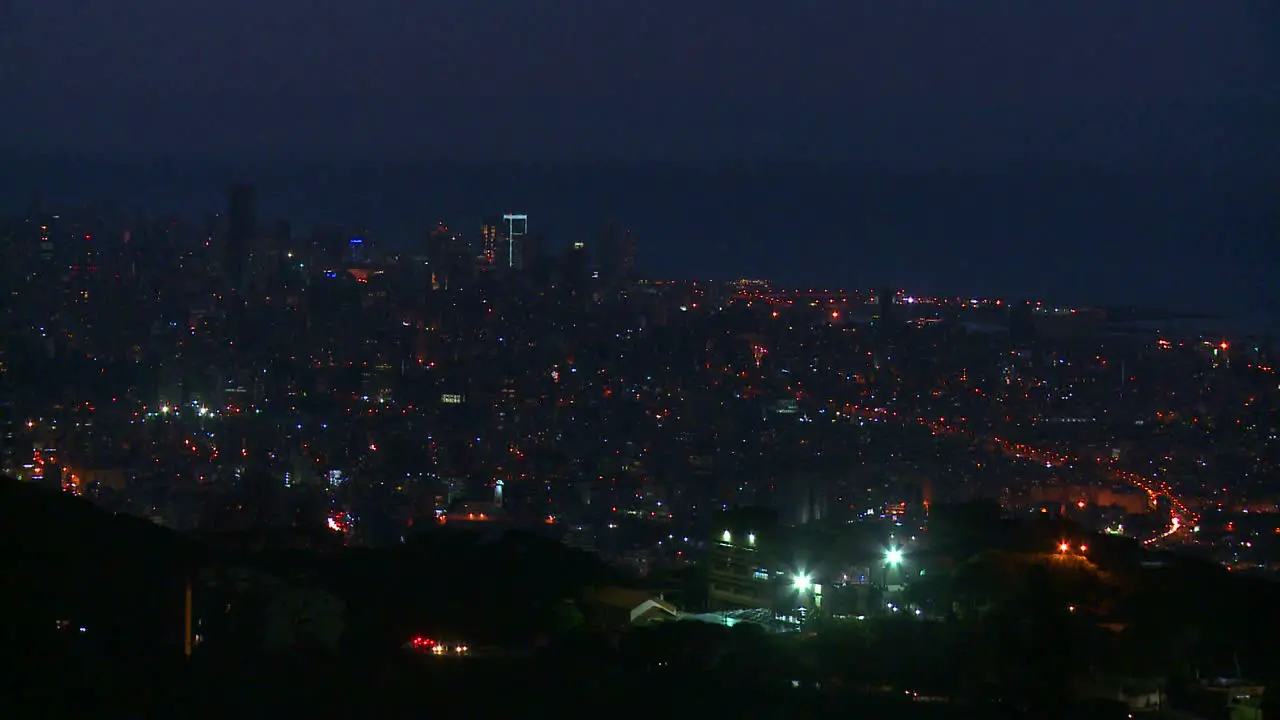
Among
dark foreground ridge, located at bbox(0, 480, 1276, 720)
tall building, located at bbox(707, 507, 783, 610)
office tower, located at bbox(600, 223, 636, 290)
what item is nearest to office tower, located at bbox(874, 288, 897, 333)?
office tower, located at bbox(600, 223, 636, 290)

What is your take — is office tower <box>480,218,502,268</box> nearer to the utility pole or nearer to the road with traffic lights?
the road with traffic lights

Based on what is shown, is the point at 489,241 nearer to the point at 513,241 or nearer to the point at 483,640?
the point at 513,241

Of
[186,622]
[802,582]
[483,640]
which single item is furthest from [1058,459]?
[186,622]

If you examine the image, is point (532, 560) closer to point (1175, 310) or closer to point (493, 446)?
point (493, 446)

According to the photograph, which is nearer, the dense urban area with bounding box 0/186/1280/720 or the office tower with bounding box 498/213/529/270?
the dense urban area with bounding box 0/186/1280/720

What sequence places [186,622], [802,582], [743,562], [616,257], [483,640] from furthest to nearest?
1. [616,257]
2. [743,562]
3. [802,582]
4. [483,640]
5. [186,622]
